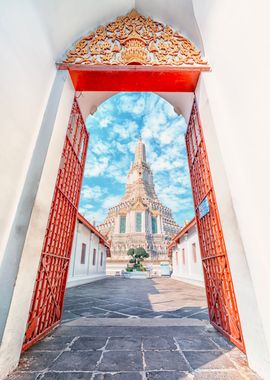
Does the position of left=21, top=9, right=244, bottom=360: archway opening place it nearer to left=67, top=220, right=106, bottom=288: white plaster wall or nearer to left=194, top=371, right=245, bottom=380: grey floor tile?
left=194, top=371, right=245, bottom=380: grey floor tile

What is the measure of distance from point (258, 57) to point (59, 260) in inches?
134

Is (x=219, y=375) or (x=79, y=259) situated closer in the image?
(x=219, y=375)

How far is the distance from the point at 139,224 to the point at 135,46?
3161 centimetres

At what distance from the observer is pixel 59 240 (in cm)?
302

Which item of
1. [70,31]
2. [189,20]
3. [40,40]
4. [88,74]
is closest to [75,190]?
[88,74]

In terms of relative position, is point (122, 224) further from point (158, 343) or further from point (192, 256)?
point (158, 343)

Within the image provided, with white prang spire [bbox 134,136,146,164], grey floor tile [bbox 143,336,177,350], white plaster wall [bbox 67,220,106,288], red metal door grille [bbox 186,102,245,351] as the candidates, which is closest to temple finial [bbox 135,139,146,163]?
white prang spire [bbox 134,136,146,164]

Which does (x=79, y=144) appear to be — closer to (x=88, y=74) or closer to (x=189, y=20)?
(x=88, y=74)

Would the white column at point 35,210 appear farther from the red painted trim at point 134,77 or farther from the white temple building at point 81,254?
the white temple building at point 81,254

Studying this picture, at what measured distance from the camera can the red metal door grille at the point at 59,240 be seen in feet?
7.89

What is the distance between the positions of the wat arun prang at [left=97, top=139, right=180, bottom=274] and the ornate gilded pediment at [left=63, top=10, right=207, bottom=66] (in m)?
25.0

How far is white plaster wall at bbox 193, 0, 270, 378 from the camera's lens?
171 cm

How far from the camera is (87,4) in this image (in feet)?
10.1

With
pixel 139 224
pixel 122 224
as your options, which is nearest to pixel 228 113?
pixel 139 224
